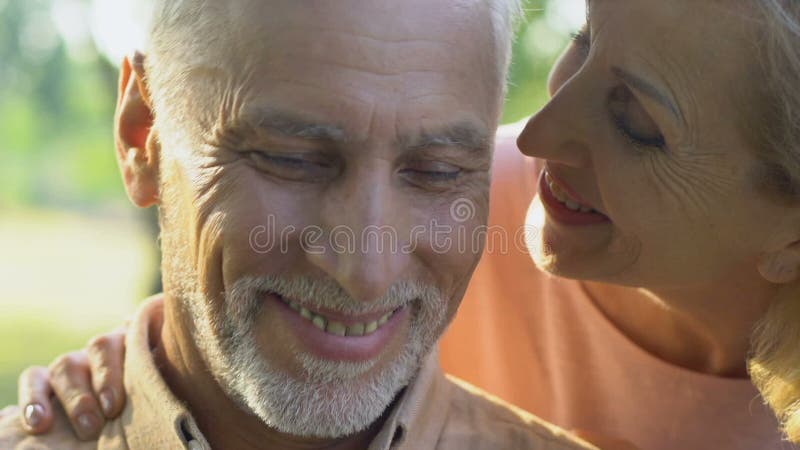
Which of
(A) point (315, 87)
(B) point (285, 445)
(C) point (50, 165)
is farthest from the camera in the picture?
(C) point (50, 165)

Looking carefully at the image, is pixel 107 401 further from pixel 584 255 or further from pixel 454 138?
pixel 584 255

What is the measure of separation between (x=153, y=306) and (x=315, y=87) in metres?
1.05

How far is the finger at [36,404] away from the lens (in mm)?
2844

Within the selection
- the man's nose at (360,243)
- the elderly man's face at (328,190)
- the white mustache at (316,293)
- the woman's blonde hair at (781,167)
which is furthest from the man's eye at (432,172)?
the woman's blonde hair at (781,167)

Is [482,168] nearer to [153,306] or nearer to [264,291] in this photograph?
[264,291]

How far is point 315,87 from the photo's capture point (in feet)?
8.00

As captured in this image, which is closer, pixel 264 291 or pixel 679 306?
pixel 264 291

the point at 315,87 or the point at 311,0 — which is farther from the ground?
the point at 311,0

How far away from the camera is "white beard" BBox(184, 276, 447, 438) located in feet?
8.31

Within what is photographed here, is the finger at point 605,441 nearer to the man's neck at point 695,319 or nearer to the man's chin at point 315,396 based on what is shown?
the man's neck at point 695,319

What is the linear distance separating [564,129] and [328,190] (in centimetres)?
77

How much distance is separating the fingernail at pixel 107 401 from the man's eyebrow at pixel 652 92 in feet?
5.24

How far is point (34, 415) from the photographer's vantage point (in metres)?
2.86

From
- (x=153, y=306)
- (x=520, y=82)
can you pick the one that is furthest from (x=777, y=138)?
(x=520, y=82)
